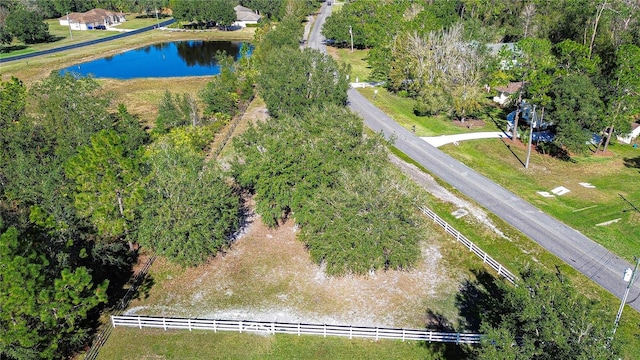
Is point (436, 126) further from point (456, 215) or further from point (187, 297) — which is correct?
point (187, 297)

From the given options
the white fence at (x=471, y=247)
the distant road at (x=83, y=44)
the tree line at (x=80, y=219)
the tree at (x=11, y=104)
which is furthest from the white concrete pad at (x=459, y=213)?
the distant road at (x=83, y=44)

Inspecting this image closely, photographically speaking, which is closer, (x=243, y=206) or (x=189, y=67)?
(x=243, y=206)

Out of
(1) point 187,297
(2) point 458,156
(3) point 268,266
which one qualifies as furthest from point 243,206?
(2) point 458,156

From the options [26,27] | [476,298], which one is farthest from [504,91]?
[26,27]

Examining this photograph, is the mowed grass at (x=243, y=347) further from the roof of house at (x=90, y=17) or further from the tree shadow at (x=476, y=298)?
the roof of house at (x=90, y=17)

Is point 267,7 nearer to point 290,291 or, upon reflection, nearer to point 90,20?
point 90,20

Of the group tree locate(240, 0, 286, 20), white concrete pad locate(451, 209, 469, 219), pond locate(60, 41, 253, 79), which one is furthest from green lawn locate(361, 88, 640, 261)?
tree locate(240, 0, 286, 20)
